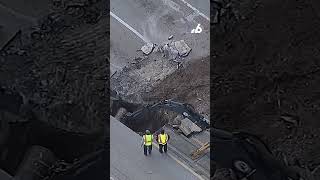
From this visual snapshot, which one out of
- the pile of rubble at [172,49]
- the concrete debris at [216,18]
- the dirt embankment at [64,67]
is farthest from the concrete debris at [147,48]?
the concrete debris at [216,18]

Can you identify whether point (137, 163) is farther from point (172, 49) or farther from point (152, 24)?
point (152, 24)

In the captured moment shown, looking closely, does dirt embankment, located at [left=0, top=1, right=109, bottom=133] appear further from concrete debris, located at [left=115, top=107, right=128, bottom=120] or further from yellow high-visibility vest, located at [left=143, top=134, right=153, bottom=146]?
yellow high-visibility vest, located at [left=143, top=134, right=153, bottom=146]

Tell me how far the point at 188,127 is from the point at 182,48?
66 cm

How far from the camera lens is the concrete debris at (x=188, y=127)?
3.73 metres

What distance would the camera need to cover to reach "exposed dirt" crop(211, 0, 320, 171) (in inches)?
140

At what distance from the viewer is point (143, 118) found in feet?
12.4

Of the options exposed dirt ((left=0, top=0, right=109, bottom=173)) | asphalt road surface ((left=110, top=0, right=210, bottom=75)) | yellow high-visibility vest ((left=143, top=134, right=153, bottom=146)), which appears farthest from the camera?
asphalt road surface ((left=110, top=0, right=210, bottom=75))

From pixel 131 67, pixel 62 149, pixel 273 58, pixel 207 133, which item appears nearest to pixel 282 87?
pixel 273 58

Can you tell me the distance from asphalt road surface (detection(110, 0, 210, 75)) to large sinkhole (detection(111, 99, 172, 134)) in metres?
0.31

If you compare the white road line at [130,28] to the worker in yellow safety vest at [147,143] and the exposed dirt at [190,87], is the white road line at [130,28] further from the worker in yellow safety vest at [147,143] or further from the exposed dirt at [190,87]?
the worker in yellow safety vest at [147,143]

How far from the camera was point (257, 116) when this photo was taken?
3.60 meters

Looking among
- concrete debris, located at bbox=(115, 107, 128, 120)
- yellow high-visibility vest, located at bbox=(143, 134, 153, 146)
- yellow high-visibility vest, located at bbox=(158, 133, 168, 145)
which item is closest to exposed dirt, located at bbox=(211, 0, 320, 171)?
yellow high-visibility vest, located at bbox=(158, 133, 168, 145)

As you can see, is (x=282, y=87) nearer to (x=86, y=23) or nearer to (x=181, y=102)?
(x=181, y=102)

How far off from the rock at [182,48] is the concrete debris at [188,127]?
551 mm
